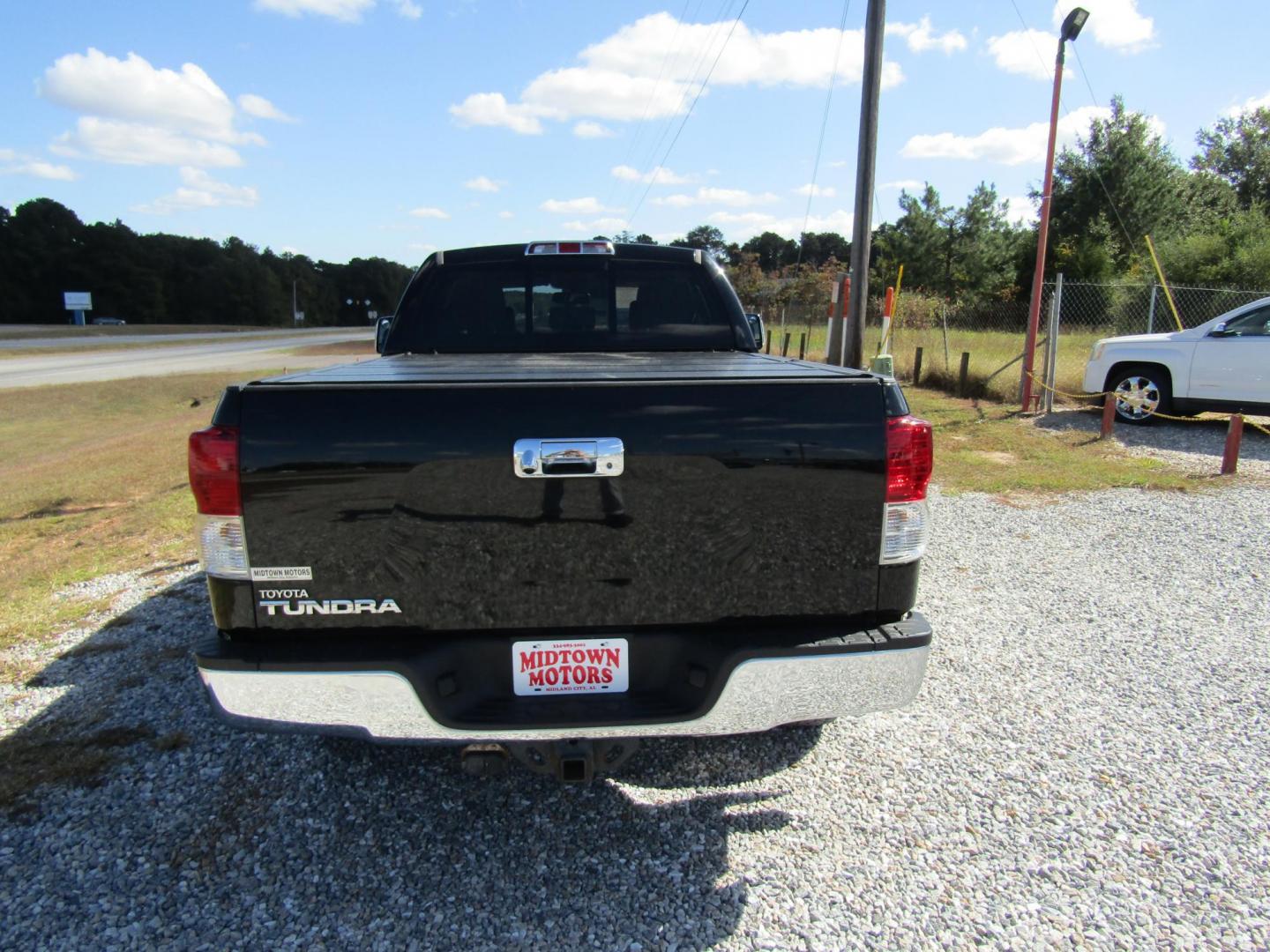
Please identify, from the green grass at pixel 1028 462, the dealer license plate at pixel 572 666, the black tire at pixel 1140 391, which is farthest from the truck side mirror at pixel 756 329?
the black tire at pixel 1140 391

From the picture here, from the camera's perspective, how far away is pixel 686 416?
85.7 inches

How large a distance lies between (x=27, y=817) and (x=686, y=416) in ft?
8.66

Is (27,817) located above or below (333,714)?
below

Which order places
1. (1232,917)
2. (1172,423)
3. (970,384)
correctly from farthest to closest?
(970,384)
(1172,423)
(1232,917)

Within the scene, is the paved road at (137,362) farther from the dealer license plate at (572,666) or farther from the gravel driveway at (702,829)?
the dealer license plate at (572,666)

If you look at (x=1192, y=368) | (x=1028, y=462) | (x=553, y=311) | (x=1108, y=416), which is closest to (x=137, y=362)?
(x=1028, y=462)

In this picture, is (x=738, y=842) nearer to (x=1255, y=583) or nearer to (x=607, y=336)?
(x=607, y=336)

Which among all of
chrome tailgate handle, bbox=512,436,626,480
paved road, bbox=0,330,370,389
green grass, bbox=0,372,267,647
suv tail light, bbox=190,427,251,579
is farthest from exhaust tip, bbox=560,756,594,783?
paved road, bbox=0,330,370,389

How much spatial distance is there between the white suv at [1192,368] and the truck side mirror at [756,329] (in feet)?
26.1

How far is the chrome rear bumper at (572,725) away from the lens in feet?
6.98

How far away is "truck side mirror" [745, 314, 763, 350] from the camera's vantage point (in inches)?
182

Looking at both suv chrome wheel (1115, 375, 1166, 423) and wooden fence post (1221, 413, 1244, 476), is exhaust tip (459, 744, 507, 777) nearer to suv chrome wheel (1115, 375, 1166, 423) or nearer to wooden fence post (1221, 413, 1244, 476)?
A: wooden fence post (1221, 413, 1244, 476)

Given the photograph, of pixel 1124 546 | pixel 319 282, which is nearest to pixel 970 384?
pixel 1124 546

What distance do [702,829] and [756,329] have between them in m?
3.07
